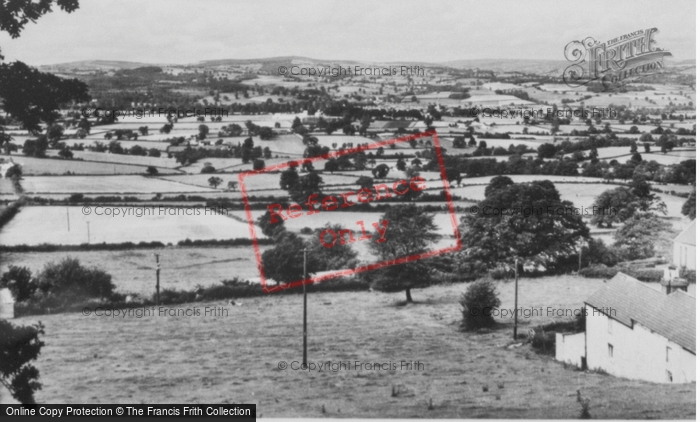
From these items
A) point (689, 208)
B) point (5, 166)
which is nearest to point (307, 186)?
point (5, 166)

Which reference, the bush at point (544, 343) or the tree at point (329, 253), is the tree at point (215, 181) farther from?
the bush at point (544, 343)

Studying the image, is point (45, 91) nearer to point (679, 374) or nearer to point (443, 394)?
point (443, 394)

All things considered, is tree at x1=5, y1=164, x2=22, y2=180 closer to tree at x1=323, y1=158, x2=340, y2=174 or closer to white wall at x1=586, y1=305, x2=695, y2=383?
Result: tree at x1=323, y1=158, x2=340, y2=174

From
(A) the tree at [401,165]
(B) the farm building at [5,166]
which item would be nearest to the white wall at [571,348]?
(A) the tree at [401,165]

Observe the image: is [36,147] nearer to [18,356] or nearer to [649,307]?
[18,356]

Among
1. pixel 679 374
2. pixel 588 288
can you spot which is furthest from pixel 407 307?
pixel 679 374
